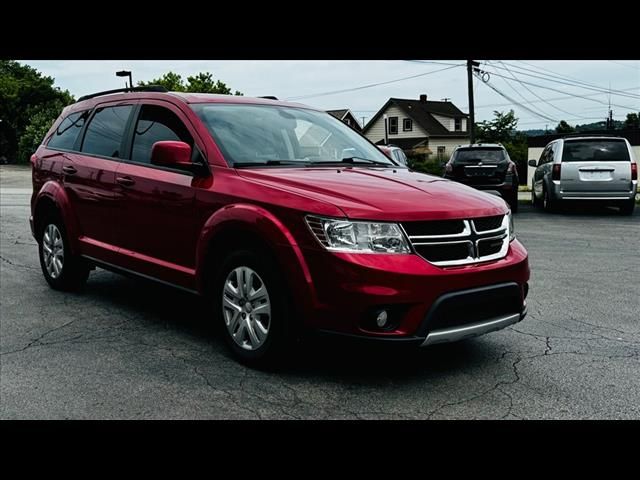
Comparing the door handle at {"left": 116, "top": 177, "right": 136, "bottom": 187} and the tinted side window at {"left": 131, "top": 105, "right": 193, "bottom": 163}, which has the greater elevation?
the tinted side window at {"left": 131, "top": 105, "right": 193, "bottom": 163}

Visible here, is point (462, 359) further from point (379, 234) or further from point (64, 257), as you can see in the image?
point (64, 257)

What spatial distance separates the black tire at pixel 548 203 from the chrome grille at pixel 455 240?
39.1ft

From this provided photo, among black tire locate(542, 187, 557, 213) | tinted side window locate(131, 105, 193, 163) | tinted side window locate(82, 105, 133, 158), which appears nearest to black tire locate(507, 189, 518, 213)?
black tire locate(542, 187, 557, 213)

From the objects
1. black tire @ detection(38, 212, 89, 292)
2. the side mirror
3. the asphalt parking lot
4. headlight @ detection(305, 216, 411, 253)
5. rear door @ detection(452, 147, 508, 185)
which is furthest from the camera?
rear door @ detection(452, 147, 508, 185)

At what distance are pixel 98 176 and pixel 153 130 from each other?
0.79 meters

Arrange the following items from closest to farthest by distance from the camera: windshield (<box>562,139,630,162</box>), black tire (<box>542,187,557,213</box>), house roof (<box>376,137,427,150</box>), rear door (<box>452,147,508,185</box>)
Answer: windshield (<box>562,139,630,162</box>) → black tire (<box>542,187,557,213</box>) → rear door (<box>452,147,508,185</box>) → house roof (<box>376,137,427,150</box>)

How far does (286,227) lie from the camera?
4.06 meters

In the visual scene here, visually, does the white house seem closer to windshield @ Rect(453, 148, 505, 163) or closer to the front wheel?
windshield @ Rect(453, 148, 505, 163)

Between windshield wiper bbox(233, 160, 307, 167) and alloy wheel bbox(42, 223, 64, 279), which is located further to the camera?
alloy wheel bbox(42, 223, 64, 279)

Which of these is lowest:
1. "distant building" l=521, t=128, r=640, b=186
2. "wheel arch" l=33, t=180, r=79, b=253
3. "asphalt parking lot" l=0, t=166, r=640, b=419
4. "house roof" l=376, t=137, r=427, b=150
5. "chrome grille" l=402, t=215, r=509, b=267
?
"asphalt parking lot" l=0, t=166, r=640, b=419

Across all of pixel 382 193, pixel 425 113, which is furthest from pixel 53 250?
pixel 425 113

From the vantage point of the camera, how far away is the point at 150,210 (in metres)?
5.28

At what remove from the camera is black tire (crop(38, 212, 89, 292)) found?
657cm

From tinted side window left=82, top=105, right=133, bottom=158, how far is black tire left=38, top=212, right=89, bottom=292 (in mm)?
851
